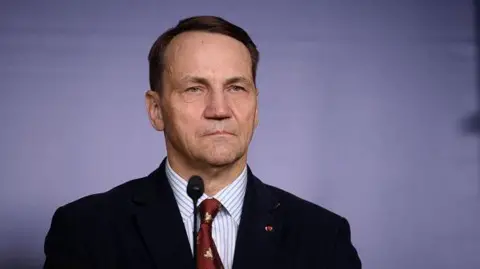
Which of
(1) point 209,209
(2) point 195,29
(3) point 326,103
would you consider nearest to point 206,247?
(1) point 209,209

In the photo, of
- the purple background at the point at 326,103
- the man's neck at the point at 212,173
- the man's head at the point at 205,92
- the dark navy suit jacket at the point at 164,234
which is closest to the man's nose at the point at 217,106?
the man's head at the point at 205,92

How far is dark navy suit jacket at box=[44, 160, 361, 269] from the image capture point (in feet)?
4.81

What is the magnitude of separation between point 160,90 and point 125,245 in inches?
15.9

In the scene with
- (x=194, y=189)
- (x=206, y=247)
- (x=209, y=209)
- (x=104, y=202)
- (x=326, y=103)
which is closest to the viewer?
(x=194, y=189)

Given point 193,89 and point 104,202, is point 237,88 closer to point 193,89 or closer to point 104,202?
point 193,89

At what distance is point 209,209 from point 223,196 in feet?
0.30

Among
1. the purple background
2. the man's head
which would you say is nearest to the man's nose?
the man's head

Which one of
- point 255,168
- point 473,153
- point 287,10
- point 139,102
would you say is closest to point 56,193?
point 139,102

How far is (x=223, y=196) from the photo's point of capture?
1556 millimetres

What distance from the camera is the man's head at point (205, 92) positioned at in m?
1.47

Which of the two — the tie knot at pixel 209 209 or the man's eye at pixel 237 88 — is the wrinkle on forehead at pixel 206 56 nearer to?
the man's eye at pixel 237 88

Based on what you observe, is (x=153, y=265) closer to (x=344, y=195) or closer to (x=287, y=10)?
(x=344, y=195)

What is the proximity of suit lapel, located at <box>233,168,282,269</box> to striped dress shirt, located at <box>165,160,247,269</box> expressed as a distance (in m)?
0.03

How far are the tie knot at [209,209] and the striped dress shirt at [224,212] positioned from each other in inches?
1.6
